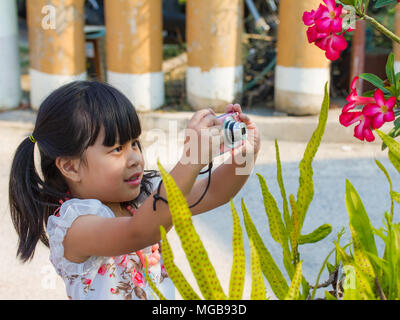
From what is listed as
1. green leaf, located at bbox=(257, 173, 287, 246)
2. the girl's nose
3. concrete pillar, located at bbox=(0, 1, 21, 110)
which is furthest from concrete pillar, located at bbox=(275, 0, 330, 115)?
green leaf, located at bbox=(257, 173, 287, 246)

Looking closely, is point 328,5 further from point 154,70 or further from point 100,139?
point 154,70

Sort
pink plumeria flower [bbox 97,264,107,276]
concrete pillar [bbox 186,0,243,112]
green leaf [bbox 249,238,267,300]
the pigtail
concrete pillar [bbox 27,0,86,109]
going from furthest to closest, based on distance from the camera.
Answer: concrete pillar [bbox 27,0,86,109] < concrete pillar [bbox 186,0,243,112] < the pigtail < pink plumeria flower [bbox 97,264,107,276] < green leaf [bbox 249,238,267,300]

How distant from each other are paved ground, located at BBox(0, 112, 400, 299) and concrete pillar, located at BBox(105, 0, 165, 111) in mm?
569

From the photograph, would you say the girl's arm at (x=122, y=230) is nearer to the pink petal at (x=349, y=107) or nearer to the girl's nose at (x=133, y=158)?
the girl's nose at (x=133, y=158)

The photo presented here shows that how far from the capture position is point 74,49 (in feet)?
16.8

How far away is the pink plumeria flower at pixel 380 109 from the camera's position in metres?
1.07

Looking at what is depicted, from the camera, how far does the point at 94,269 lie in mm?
1442

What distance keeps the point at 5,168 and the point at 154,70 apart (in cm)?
147

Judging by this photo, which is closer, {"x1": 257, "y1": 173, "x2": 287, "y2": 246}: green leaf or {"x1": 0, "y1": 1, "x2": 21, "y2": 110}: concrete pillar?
{"x1": 257, "y1": 173, "x2": 287, "y2": 246}: green leaf

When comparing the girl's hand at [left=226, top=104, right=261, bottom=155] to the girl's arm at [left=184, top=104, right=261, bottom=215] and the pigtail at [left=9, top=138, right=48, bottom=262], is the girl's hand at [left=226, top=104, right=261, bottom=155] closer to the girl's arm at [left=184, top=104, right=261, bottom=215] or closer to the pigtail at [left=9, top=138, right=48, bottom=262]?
the girl's arm at [left=184, top=104, right=261, bottom=215]

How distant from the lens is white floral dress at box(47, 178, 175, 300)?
1380 mm

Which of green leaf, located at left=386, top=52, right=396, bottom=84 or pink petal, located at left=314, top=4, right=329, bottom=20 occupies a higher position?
pink petal, located at left=314, top=4, right=329, bottom=20

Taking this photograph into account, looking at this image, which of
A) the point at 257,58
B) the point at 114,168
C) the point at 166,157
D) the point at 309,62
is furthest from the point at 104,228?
Result: the point at 257,58

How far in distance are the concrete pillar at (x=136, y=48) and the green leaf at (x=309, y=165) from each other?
3.93 metres
